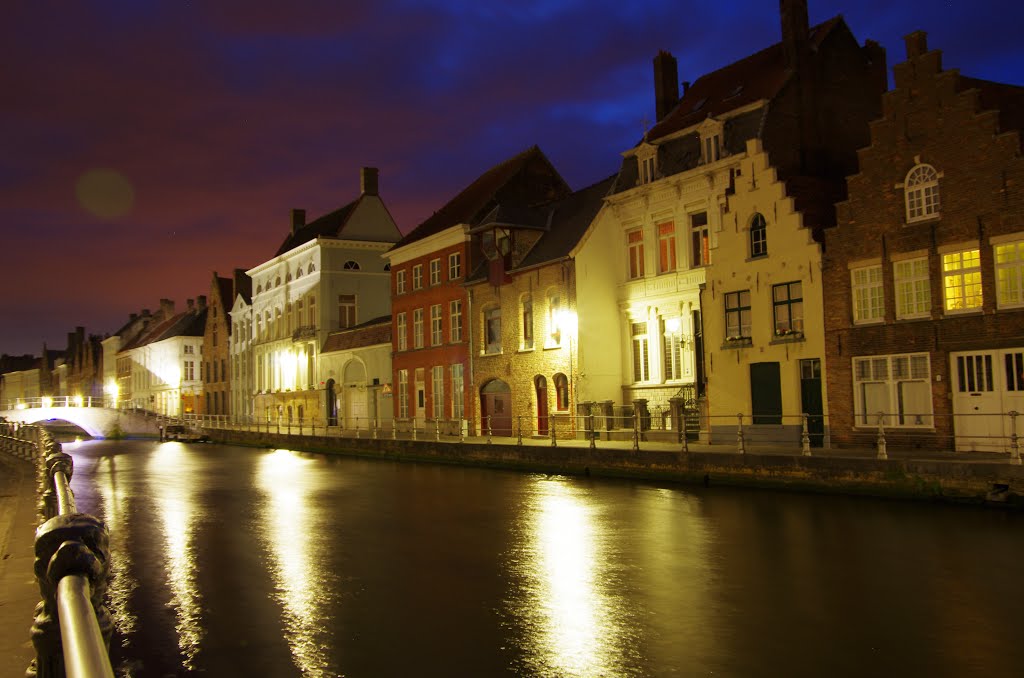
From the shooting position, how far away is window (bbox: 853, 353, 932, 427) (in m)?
20.0

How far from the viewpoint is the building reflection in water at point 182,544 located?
25.6 feet

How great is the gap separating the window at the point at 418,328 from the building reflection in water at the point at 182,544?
46.8 ft

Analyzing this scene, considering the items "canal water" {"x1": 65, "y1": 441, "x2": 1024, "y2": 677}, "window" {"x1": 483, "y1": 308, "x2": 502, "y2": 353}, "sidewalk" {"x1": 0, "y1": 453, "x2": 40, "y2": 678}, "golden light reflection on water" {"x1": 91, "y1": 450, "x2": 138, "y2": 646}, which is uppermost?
"window" {"x1": 483, "y1": 308, "x2": 502, "y2": 353}

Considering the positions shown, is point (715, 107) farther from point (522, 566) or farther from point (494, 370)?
point (522, 566)

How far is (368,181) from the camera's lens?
56.2 m

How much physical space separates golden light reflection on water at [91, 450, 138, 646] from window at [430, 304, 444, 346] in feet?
59.8

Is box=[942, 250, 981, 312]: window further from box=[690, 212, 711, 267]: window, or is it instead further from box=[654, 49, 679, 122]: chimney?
box=[654, 49, 679, 122]: chimney

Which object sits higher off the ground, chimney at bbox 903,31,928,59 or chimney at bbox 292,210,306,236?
chimney at bbox 292,210,306,236

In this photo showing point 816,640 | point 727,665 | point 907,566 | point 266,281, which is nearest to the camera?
point 727,665

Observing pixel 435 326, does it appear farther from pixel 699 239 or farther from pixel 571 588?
pixel 571 588

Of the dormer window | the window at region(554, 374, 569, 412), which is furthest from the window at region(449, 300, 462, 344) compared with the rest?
the dormer window

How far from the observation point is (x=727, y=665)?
652cm

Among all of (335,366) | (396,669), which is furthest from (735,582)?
(335,366)

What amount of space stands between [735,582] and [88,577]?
7.40 m
